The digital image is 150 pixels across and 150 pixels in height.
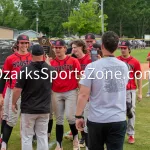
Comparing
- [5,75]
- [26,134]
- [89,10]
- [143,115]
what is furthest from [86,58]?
[89,10]

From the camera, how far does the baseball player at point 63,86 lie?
6066mm

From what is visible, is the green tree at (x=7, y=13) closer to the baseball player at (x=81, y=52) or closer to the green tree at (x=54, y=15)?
the green tree at (x=54, y=15)

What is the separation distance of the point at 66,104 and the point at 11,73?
112 cm

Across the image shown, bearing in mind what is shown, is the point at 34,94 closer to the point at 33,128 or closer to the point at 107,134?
the point at 33,128

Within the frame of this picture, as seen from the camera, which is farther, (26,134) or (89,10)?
(89,10)

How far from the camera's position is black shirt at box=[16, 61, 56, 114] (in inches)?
191

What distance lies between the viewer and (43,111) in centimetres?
503

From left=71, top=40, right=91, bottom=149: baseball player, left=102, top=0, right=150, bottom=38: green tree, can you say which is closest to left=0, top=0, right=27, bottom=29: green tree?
left=102, top=0, right=150, bottom=38: green tree

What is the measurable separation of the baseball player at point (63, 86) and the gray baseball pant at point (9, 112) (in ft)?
2.36

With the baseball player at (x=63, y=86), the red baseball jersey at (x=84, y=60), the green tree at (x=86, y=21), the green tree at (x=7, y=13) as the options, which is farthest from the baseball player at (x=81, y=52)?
the green tree at (x=7, y=13)

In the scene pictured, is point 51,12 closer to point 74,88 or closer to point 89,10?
point 89,10

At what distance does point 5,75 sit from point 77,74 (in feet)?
4.12

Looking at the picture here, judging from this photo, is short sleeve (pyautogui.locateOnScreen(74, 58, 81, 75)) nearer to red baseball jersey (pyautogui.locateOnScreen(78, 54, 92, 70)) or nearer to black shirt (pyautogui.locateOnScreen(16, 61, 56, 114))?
red baseball jersey (pyautogui.locateOnScreen(78, 54, 92, 70))

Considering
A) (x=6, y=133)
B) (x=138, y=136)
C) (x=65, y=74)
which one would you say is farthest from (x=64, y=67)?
(x=138, y=136)
